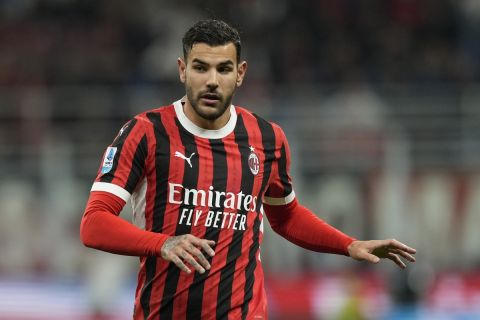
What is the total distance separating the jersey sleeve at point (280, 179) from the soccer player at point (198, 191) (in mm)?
237

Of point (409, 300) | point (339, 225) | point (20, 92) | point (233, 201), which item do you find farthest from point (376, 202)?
point (233, 201)

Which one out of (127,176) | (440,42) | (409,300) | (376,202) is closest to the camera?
(127,176)

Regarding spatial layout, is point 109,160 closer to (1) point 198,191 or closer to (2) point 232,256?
(1) point 198,191

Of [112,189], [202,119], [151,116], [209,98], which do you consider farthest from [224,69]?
[112,189]

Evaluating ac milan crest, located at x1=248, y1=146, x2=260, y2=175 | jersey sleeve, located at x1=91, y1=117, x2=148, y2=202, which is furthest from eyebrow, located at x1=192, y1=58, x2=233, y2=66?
ac milan crest, located at x1=248, y1=146, x2=260, y2=175

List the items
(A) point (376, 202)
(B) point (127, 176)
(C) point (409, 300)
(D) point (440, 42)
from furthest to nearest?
(D) point (440, 42) → (A) point (376, 202) → (C) point (409, 300) → (B) point (127, 176)

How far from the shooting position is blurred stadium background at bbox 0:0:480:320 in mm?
12336

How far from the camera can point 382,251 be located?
5145 mm

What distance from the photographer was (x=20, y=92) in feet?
44.6

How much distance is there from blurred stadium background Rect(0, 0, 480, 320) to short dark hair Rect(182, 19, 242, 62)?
22.6 feet

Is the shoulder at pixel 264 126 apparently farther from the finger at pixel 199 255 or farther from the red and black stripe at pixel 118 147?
the finger at pixel 199 255

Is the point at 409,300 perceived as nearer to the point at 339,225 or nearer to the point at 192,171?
the point at 339,225

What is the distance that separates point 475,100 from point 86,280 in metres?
5.14

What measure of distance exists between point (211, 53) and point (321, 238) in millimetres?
1134
